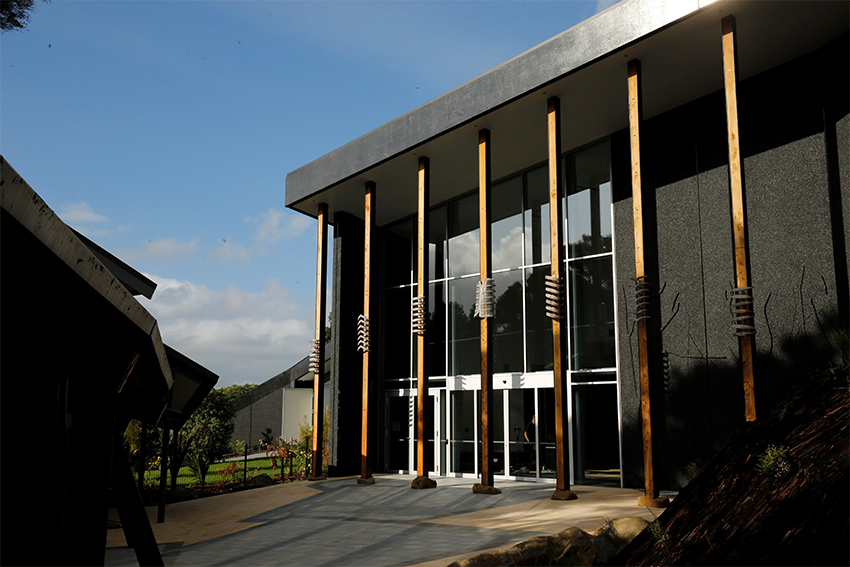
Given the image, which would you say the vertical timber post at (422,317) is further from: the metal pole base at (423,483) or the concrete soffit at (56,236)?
the concrete soffit at (56,236)

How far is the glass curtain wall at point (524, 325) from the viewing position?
1402cm

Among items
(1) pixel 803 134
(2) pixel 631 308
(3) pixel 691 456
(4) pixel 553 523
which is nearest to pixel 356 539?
(4) pixel 553 523

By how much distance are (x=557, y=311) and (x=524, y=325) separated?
139 inches

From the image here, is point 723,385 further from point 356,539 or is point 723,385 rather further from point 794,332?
point 356,539

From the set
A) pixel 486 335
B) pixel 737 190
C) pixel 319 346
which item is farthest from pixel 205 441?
pixel 737 190

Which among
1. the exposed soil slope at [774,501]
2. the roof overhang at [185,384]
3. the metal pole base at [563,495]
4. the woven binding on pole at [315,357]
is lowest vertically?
the metal pole base at [563,495]

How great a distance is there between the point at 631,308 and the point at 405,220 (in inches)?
310

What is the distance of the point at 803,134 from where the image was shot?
1137cm

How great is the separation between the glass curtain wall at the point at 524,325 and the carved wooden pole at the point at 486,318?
2190mm

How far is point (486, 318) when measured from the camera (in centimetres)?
1354

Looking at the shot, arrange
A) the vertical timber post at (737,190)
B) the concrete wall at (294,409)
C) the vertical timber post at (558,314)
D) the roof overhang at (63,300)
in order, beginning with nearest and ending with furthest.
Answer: the roof overhang at (63,300), the vertical timber post at (737,190), the vertical timber post at (558,314), the concrete wall at (294,409)

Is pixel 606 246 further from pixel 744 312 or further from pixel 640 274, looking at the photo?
pixel 744 312

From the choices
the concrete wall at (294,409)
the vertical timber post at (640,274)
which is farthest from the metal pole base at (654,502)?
the concrete wall at (294,409)

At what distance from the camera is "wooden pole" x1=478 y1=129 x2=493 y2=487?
42.4ft
